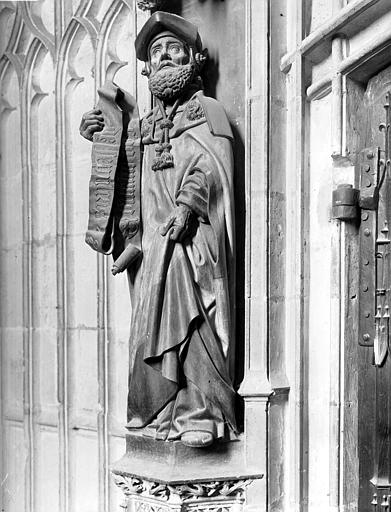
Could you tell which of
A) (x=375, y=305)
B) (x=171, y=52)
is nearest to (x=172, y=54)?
(x=171, y=52)

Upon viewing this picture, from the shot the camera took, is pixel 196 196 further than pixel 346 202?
Yes

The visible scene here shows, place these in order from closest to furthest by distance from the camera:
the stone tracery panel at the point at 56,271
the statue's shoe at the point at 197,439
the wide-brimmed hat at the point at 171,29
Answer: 1. the statue's shoe at the point at 197,439
2. the wide-brimmed hat at the point at 171,29
3. the stone tracery panel at the point at 56,271

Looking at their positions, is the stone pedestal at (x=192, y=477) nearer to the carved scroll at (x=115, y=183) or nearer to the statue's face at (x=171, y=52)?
the carved scroll at (x=115, y=183)

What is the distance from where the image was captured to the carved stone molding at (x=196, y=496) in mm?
3541

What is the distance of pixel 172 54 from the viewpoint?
375cm

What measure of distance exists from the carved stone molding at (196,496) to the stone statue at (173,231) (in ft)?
0.61

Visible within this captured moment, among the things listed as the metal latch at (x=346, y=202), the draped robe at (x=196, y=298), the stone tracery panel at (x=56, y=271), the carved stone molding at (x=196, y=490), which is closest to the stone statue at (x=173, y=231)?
the draped robe at (x=196, y=298)

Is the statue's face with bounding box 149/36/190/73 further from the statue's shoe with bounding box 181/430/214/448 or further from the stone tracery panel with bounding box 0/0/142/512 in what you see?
the statue's shoe with bounding box 181/430/214/448

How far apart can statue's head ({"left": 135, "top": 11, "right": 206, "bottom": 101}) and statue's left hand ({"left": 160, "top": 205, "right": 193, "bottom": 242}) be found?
0.53 meters

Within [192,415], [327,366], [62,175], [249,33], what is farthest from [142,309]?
[62,175]

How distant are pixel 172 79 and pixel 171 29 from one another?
0.21 meters

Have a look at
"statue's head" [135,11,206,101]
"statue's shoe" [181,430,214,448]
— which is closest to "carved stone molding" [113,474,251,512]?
"statue's shoe" [181,430,214,448]

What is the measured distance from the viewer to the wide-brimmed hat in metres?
3.70

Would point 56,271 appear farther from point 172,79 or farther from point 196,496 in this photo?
point 196,496
